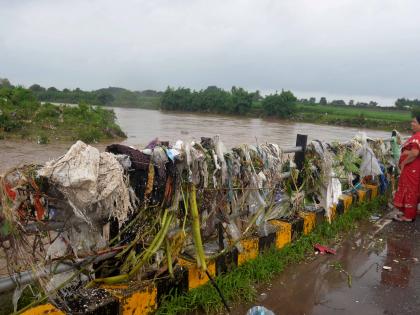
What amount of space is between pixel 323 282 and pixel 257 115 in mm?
45045

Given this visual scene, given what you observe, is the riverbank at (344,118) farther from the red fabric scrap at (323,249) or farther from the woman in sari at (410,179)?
the red fabric scrap at (323,249)

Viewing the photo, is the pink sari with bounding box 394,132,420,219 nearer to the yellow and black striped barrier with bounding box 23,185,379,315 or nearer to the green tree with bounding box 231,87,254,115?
the yellow and black striped barrier with bounding box 23,185,379,315

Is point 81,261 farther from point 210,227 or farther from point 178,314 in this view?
point 210,227

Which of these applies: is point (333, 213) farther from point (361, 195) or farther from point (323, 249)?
point (361, 195)

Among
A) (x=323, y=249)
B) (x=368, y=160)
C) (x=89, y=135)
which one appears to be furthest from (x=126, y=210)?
(x=89, y=135)

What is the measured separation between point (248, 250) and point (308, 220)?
4.02ft

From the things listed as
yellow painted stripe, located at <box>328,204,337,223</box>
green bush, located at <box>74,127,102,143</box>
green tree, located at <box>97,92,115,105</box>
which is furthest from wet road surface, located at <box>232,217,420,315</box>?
green tree, located at <box>97,92,115,105</box>

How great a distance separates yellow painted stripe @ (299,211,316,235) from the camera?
15.6ft

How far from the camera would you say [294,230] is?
455cm

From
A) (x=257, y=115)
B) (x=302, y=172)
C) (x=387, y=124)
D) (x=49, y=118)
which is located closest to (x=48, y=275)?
(x=302, y=172)

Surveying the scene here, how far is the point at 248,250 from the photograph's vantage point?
3.86 m

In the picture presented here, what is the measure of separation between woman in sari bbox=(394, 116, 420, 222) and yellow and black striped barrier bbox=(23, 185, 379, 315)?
5.66ft

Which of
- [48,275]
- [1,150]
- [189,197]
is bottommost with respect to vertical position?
[1,150]

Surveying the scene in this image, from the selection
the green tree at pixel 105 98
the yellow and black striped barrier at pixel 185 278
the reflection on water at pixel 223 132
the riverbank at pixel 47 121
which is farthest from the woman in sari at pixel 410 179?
the green tree at pixel 105 98
